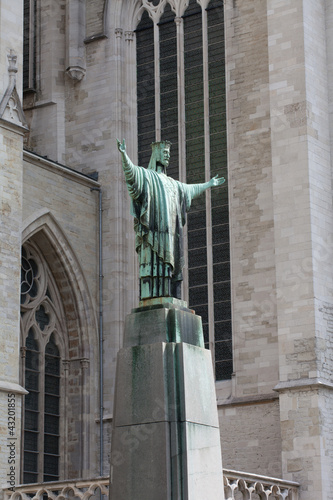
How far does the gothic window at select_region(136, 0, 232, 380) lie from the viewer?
68.5ft

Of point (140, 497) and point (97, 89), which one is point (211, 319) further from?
point (140, 497)

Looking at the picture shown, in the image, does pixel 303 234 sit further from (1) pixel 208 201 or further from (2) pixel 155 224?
(2) pixel 155 224

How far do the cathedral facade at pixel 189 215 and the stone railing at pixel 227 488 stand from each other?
0.35 metres

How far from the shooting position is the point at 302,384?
18.3m

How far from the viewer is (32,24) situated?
2359 centimetres

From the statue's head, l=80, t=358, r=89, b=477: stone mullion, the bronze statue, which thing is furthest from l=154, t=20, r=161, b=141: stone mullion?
the bronze statue

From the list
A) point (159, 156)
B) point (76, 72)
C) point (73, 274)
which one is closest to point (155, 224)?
point (159, 156)

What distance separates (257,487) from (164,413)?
6.84 m

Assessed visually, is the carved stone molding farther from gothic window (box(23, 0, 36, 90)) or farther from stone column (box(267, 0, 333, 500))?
stone column (box(267, 0, 333, 500))

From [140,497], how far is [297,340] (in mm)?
8450

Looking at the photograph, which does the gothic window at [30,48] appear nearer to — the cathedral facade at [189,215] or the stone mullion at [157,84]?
the cathedral facade at [189,215]

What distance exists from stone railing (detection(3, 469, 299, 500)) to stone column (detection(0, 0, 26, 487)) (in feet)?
1.63

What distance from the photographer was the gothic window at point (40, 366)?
20.1 metres

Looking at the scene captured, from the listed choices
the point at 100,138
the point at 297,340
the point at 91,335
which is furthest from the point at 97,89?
the point at 297,340
